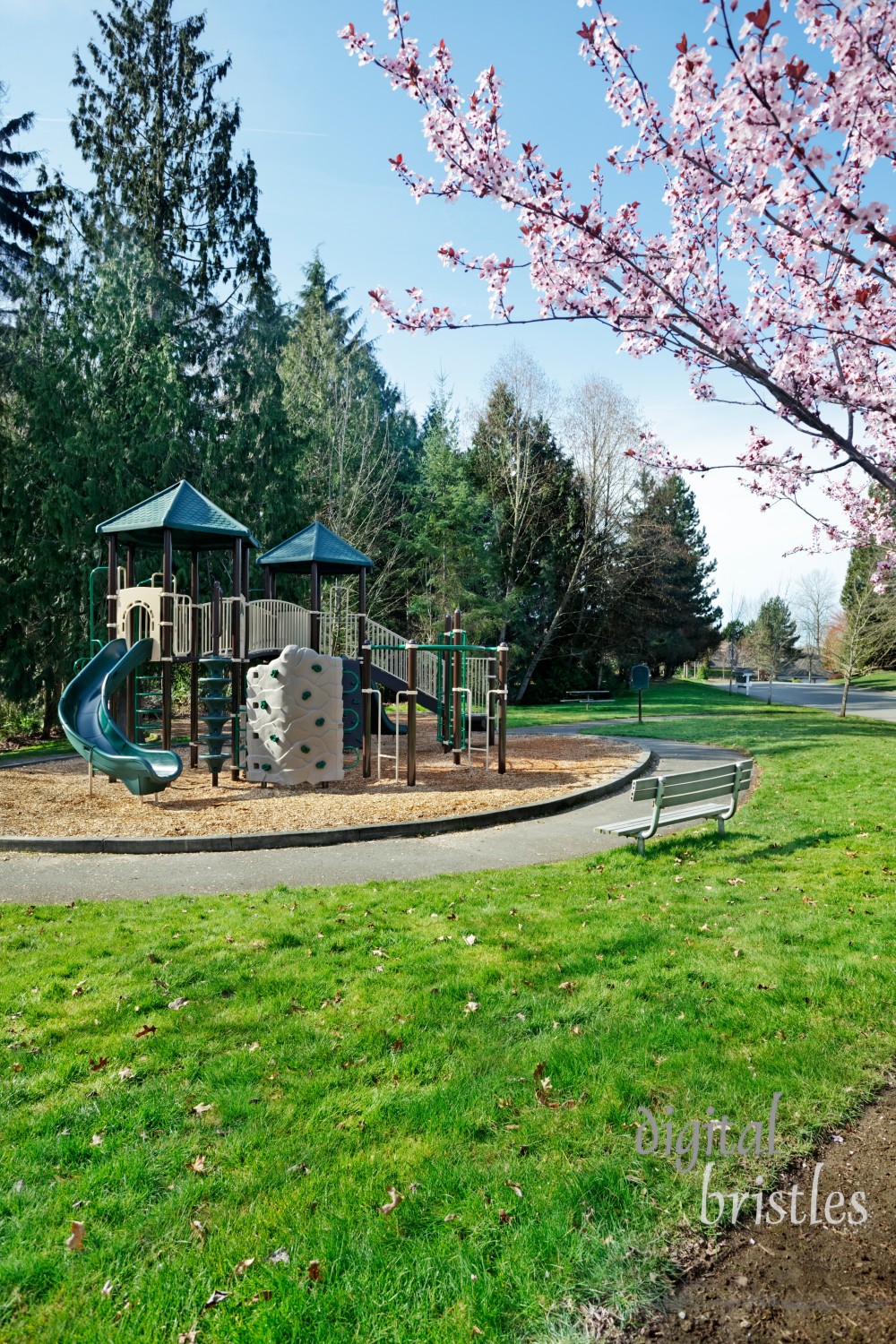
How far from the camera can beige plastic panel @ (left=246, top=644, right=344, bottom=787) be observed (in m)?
12.3

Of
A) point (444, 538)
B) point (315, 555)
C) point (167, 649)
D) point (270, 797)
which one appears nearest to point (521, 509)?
point (444, 538)

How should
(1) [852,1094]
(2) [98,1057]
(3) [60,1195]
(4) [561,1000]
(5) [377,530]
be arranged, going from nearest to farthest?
(3) [60,1195] → (1) [852,1094] → (2) [98,1057] → (4) [561,1000] → (5) [377,530]


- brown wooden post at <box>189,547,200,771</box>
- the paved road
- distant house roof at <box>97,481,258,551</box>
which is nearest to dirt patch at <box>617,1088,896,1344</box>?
brown wooden post at <box>189,547,200,771</box>

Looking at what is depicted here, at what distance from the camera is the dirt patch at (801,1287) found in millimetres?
2365

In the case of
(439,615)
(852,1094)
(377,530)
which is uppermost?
(377,530)

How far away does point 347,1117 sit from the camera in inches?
132

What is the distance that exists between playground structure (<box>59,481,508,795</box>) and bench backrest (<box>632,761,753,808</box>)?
4634 mm

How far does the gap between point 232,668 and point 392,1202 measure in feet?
41.2

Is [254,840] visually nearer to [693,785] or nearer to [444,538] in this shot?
[693,785]

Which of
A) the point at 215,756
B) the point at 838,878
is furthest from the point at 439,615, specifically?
the point at 838,878

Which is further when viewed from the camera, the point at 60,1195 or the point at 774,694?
the point at 774,694

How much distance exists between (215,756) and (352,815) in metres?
4.05

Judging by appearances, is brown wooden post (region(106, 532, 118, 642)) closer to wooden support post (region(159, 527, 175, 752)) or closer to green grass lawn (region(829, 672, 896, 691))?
wooden support post (region(159, 527, 175, 752))

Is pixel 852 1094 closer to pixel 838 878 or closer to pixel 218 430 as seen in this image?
pixel 838 878
